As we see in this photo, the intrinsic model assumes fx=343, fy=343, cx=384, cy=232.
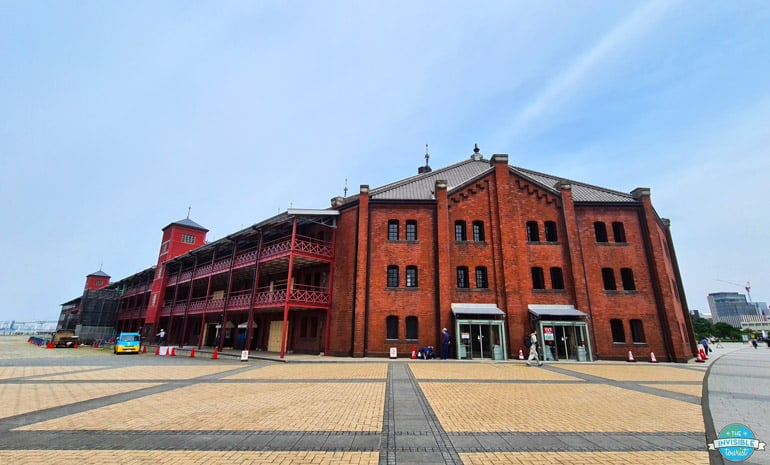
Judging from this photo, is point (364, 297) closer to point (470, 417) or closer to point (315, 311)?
point (315, 311)

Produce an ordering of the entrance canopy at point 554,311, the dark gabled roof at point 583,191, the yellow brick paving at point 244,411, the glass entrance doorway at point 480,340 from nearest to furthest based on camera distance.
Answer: the yellow brick paving at point 244,411, the glass entrance doorway at point 480,340, the entrance canopy at point 554,311, the dark gabled roof at point 583,191

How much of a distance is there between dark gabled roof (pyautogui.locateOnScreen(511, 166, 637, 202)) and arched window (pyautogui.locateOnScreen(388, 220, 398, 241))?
918 cm

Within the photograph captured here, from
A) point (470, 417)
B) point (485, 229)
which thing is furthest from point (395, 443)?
point (485, 229)

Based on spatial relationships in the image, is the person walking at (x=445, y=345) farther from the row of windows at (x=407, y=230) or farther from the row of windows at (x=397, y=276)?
the row of windows at (x=407, y=230)

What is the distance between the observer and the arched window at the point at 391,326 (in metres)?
21.1

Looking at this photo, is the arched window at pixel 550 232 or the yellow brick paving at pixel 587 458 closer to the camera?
the yellow brick paving at pixel 587 458

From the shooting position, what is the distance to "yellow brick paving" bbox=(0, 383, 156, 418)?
7.82m

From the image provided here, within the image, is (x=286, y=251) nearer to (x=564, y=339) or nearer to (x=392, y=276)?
(x=392, y=276)

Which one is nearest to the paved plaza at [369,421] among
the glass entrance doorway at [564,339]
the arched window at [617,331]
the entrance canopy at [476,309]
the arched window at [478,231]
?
the glass entrance doorway at [564,339]

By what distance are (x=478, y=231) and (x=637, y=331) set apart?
11.4 m

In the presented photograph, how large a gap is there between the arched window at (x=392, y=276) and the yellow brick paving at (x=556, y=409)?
11.8 m

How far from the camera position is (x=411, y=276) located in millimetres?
22281

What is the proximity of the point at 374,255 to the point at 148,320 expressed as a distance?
31843 millimetres

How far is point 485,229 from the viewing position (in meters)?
23.0
